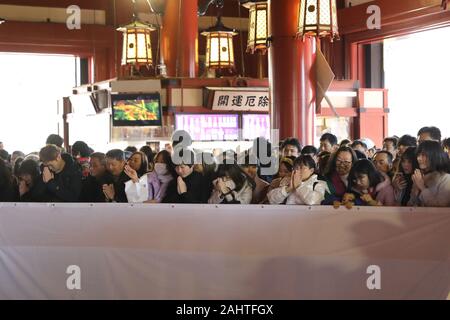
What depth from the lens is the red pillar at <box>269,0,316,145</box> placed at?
9570 millimetres

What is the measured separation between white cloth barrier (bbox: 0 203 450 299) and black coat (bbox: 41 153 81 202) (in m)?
0.42

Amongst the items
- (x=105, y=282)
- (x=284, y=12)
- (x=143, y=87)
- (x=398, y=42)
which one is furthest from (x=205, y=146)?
(x=105, y=282)

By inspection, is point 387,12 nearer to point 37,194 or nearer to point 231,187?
point 231,187

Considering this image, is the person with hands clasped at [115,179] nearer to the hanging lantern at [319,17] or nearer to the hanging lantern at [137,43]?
the hanging lantern at [319,17]

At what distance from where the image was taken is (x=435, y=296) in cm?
489

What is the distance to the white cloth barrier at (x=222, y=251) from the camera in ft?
16.2

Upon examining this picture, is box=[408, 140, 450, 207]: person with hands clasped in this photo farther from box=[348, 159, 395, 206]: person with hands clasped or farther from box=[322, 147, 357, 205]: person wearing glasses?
box=[322, 147, 357, 205]: person wearing glasses

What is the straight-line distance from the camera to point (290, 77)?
9727 millimetres

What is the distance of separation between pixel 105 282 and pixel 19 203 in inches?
30.2

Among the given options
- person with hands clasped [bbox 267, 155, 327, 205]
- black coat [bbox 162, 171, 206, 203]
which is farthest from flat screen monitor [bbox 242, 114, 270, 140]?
person with hands clasped [bbox 267, 155, 327, 205]

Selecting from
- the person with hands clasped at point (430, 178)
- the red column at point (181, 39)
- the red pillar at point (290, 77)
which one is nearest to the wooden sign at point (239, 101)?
the red column at point (181, 39)

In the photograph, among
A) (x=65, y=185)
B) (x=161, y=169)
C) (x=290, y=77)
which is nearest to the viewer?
(x=65, y=185)

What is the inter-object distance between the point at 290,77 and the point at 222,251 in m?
4.89

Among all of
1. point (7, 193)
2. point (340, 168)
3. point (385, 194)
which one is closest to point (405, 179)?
point (385, 194)
